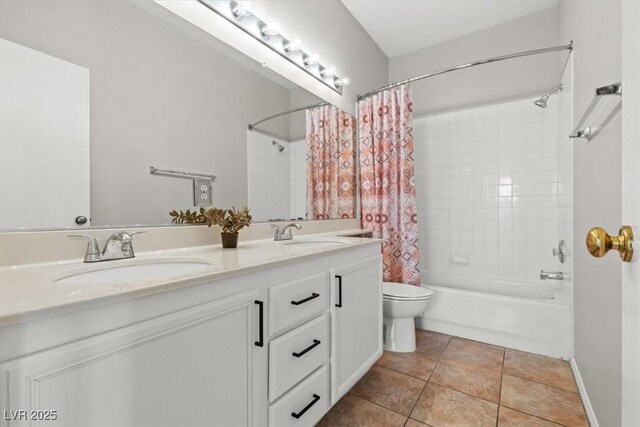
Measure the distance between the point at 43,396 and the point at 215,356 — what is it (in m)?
0.36

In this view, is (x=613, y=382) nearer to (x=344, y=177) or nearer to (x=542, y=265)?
(x=542, y=265)

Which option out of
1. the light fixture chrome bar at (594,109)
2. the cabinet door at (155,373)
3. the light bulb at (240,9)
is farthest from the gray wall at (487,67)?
the cabinet door at (155,373)

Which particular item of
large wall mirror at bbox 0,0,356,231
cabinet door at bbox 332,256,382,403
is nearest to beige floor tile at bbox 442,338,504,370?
cabinet door at bbox 332,256,382,403

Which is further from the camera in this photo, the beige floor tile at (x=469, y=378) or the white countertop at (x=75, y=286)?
the beige floor tile at (x=469, y=378)

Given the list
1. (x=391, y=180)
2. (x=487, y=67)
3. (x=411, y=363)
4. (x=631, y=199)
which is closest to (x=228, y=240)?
(x=631, y=199)

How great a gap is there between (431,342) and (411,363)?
1.32ft

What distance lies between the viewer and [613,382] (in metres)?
1.14

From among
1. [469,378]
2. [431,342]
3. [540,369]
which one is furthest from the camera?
[431,342]

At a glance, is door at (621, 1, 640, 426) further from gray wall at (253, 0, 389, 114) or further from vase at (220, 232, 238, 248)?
gray wall at (253, 0, 389, 114)

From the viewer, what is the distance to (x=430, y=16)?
257cm

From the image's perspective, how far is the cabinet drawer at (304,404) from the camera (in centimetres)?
105

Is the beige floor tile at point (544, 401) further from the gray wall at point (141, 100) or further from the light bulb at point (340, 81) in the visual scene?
the light bulb at point (340, 81)

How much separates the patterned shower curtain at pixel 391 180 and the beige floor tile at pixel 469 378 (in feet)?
2.24

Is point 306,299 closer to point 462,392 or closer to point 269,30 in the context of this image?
point 462,392
